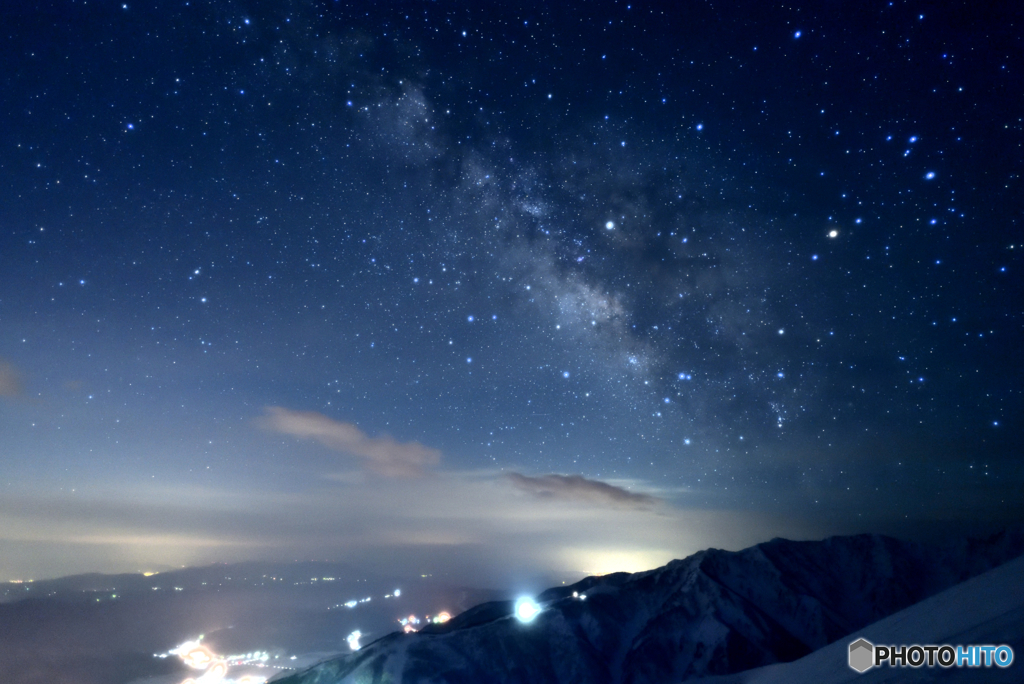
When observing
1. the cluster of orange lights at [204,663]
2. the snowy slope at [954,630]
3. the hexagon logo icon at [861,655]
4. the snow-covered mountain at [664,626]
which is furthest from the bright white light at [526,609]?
the hexagon logo icon at [861,655]

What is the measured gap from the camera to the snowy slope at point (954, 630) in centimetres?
1581

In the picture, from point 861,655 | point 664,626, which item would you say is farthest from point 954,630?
point 664,626

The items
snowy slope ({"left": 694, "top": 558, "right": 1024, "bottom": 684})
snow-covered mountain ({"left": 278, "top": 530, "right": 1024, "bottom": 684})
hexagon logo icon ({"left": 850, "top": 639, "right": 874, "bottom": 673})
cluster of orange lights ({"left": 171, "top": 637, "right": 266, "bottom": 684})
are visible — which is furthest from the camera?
cluster of orange lights ({"left": 171, "top": 637, "right": 266, "bottom": 684})

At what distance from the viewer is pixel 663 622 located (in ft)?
290

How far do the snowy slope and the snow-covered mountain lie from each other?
54939 mm

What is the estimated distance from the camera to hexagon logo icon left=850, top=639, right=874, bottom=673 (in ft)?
71.5

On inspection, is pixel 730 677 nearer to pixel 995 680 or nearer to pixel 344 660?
pixel 995 680

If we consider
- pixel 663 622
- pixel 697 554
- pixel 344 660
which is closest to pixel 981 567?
pixel 697 554

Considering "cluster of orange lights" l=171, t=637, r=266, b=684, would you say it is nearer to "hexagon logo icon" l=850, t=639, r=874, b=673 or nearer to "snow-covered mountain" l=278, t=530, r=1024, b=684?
"snow-covered mountain" l=278, t=530, r=1024, b=684

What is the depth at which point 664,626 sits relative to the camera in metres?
87.8

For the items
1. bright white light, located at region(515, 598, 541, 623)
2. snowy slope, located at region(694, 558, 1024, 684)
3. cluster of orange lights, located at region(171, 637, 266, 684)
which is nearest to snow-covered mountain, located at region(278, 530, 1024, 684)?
bright white light, located at region(515, 598, 541, 623)

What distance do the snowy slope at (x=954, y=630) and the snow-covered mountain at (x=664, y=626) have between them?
54.9 metres

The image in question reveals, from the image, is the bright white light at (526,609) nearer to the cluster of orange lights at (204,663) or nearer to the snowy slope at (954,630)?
the snowy slope at (954,630)

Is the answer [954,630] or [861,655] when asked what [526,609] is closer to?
[861,655]
